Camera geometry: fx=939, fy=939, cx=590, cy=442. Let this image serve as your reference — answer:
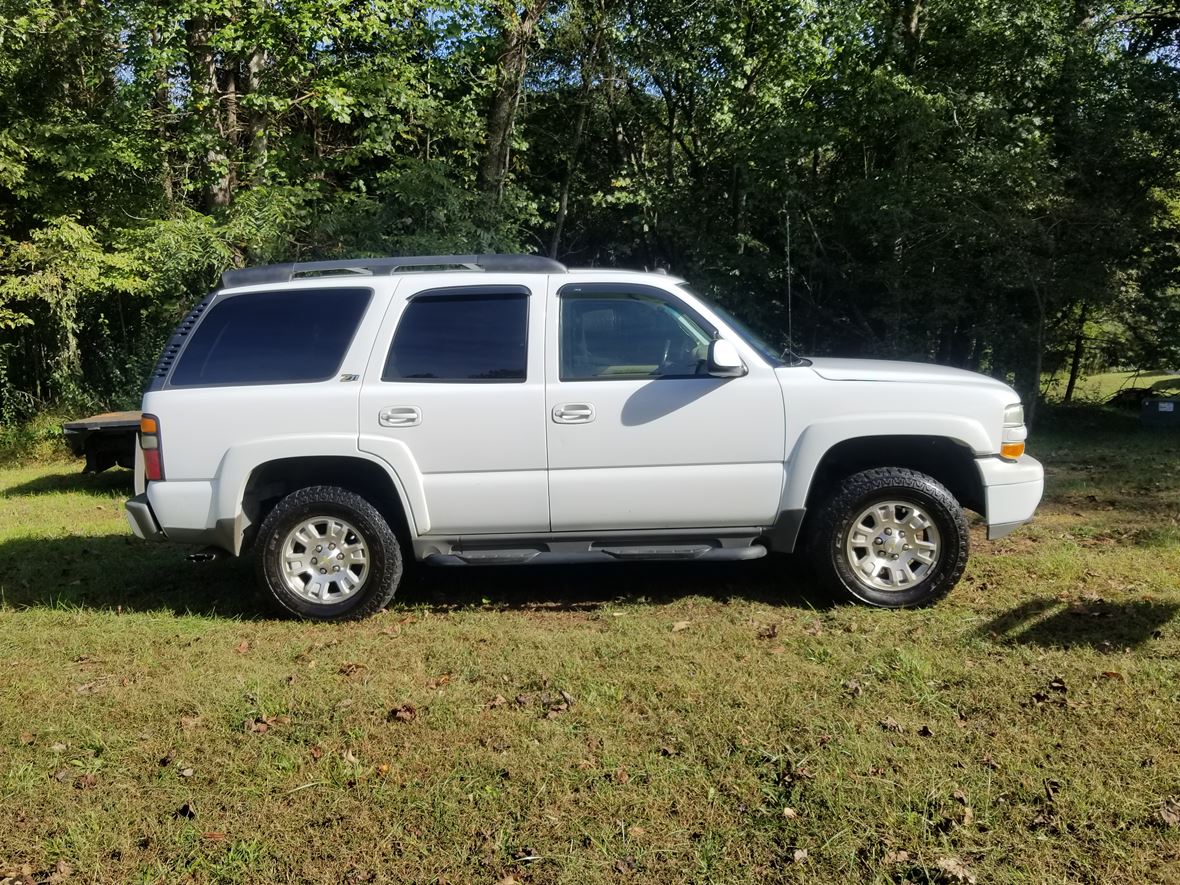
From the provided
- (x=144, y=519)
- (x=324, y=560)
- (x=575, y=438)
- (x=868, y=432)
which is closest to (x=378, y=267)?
(x=575, y=438)

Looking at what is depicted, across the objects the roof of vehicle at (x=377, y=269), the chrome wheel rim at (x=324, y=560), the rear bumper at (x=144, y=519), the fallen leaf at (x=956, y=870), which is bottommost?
the fallen leaf at (x=956, y=870)

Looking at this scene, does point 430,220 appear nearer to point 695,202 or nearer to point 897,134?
point 695,202

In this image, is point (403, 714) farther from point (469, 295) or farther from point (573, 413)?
point (469, 295)

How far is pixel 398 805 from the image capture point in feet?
10.9

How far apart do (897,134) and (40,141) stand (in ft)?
41.3

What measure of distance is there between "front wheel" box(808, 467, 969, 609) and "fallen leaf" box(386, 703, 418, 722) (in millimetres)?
2385

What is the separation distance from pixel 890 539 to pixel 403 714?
2.82 m

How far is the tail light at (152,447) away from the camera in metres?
5.20

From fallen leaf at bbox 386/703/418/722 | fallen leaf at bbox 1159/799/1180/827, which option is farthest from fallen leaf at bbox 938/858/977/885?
fallen leaf at bbox 386/703/418/722

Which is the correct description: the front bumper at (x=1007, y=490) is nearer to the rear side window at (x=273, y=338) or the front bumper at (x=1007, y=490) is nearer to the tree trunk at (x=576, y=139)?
the rear side window at (x=273, y=338)

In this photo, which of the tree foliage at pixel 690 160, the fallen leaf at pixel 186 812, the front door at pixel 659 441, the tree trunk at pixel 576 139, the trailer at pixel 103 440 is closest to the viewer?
the fallen leaf at pixel 186 812

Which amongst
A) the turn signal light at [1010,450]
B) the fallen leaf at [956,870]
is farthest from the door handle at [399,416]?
the fallen leaf at [956,870]

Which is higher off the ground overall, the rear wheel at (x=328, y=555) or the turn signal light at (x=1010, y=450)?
the turn signal light at (x=1010, y=450)

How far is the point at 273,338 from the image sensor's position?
5355 mm
